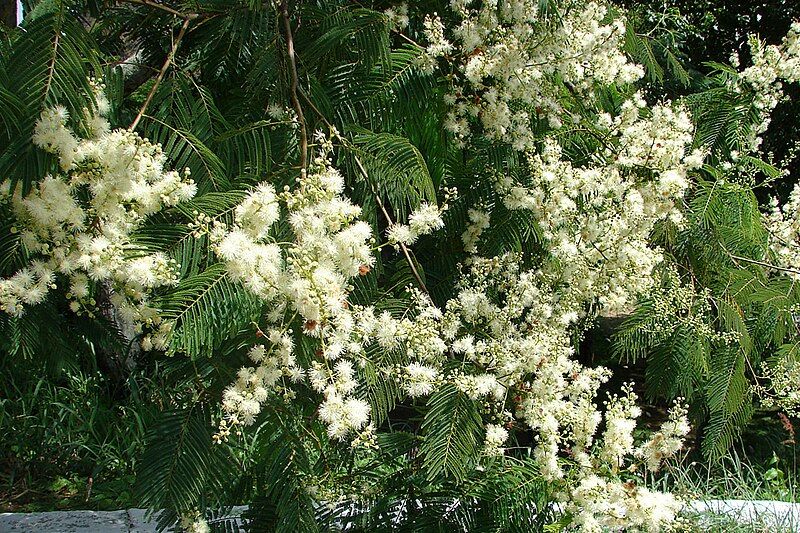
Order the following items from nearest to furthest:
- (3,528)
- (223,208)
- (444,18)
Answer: (223,208)
(444,18)
(3,528)

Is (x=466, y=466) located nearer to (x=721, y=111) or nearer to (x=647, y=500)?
(x=647, y=500)

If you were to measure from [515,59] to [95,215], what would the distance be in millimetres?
1058

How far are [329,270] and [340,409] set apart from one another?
23 centimetres

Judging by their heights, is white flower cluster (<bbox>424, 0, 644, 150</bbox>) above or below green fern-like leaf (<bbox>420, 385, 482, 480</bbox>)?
above

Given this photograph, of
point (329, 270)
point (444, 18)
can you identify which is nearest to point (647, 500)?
point (329, 270)

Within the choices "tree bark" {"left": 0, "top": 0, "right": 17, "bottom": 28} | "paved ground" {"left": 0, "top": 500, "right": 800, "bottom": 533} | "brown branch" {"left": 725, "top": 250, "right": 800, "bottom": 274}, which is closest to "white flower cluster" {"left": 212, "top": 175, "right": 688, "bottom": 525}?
"brown branch" {"left": 725, "top": 250, "right": 800, "bottom": 274}

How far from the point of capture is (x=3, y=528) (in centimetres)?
309

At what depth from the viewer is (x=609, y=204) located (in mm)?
1978

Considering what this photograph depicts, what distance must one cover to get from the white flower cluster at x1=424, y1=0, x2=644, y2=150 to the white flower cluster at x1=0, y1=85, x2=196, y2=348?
812 mm

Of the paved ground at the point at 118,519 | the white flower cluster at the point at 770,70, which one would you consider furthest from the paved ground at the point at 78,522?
the white flower cluster at the point at 770,70

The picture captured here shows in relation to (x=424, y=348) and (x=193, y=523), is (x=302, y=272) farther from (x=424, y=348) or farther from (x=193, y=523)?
(x=193, y=523)

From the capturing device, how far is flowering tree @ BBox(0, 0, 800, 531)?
121 cm

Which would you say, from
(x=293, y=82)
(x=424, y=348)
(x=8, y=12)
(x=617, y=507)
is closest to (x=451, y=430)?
(x=424, y=348)

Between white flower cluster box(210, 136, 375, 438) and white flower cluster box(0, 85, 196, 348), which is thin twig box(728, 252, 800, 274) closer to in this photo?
white flower cluster box(210, 136, 375, 438)
